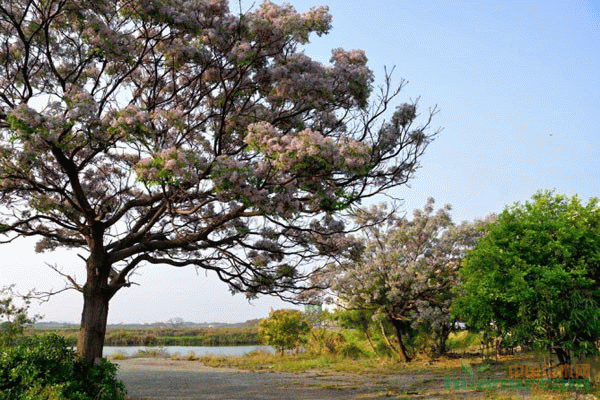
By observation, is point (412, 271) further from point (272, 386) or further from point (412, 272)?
point (272, 386)

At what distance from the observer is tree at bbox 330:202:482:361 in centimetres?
2056

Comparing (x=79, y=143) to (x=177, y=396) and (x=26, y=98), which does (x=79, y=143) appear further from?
(x=177, y=396)

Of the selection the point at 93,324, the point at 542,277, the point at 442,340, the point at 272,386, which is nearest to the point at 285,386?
the point at 272,386

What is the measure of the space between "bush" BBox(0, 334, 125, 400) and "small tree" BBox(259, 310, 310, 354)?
18.3 m

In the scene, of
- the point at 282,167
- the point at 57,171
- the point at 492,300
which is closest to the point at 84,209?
the point at 57,171

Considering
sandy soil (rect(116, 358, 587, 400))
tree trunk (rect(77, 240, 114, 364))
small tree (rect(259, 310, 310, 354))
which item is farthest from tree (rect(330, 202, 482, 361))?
tree trunk (rect(77, 240, 114, 364))

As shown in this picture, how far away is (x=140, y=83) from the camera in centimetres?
1090

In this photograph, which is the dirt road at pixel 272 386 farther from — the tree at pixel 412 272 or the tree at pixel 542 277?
the tree at pixel 412 272

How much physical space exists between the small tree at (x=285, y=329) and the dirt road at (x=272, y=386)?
7.93m

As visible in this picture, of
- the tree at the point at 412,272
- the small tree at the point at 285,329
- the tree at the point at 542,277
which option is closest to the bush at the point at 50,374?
the tree at the point at 542,277

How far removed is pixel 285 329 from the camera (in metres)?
27.6

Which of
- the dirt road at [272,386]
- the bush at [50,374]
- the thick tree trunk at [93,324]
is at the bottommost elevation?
the dirt road at [272,386]

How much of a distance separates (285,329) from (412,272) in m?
9.71

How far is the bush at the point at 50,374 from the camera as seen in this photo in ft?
25.6
